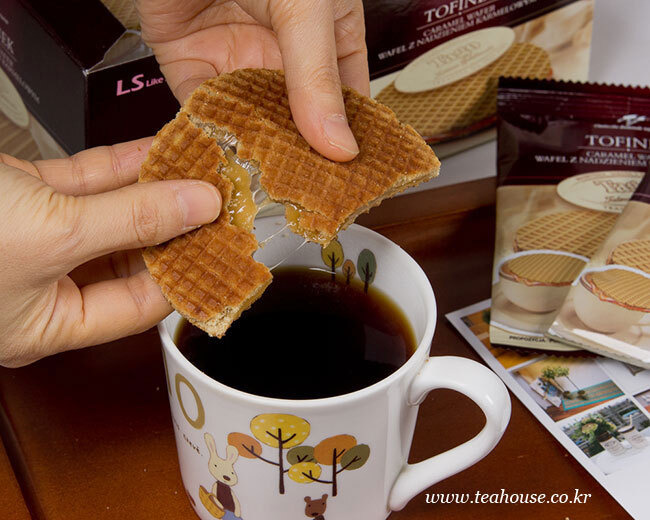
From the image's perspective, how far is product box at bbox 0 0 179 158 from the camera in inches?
35.2

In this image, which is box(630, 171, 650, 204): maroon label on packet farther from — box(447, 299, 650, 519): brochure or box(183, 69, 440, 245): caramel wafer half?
box(183, 69, 440, 245): caramel wafer half

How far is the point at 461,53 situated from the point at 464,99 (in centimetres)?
8

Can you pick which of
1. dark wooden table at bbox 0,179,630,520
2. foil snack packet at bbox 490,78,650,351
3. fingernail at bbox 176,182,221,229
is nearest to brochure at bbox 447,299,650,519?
dark wooden table at bbox 0,179,630,520

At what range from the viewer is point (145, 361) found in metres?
0.91

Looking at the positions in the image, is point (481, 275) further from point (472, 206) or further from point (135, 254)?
point (135, 254)

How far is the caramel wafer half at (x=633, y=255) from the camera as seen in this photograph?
97cm

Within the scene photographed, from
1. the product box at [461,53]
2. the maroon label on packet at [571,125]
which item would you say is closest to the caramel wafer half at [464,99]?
the product box at [461,53]

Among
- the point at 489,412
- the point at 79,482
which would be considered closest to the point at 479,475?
the point at 489,412

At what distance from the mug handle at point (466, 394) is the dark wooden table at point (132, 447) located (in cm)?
12

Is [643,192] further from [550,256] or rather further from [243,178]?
[243,178]

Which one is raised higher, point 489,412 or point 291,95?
point 291,95

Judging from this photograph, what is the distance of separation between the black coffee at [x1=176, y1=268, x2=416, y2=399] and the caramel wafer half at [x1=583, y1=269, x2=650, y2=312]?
34 centimetres

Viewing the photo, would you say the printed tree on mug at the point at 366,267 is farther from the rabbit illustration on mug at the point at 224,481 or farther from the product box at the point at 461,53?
the product box at the point at 461,53

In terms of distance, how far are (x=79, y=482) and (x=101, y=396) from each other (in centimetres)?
11
